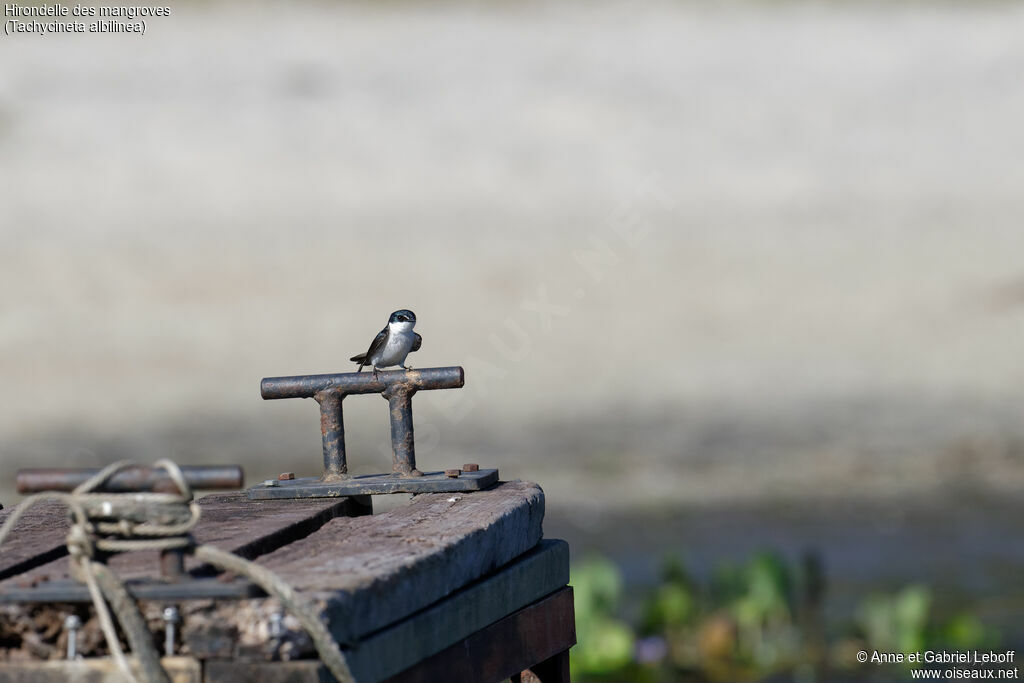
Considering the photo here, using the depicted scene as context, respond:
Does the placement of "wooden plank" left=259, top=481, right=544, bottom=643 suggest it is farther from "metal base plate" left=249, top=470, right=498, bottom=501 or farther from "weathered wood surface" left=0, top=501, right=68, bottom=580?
"weathered wood surface" left=0, top=501, right=68, bottom=580

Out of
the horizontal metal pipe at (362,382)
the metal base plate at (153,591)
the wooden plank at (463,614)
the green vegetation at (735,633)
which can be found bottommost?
the green vegetation at (735,633)

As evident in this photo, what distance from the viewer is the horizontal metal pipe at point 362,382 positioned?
346cm

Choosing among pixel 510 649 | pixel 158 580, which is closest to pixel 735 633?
pixel 510 649

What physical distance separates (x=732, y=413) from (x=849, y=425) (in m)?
0.87

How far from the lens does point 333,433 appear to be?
11.5ft

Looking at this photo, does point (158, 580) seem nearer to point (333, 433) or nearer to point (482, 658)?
point (482, 658)

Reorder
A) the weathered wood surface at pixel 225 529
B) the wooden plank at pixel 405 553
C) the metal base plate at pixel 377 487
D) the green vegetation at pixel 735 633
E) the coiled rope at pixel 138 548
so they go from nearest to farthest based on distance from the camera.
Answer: the coiled rope at pixel 138 548 → the wooden plank at pixel 405 553 → the weathered wood surface at pixel 225 529 → the metal base plate at pixel 377 487 → the green vegetation at pixel 735 633

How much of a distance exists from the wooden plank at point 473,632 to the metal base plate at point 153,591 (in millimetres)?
103

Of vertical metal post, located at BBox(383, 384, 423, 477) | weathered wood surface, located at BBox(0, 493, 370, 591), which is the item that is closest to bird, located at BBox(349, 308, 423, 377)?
vertical metal post, located at BBox(383, 384, 423, 477)

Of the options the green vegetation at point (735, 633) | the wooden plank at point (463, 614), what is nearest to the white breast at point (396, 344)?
the wooden plank at point (463, 614)

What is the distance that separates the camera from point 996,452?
11305mm

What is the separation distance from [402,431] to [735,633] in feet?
16.9

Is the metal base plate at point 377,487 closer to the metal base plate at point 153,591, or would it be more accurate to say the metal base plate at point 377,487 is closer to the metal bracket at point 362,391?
the metal bracket at point 362,391

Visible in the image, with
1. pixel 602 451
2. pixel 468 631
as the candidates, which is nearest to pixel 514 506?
pixel 468 631
